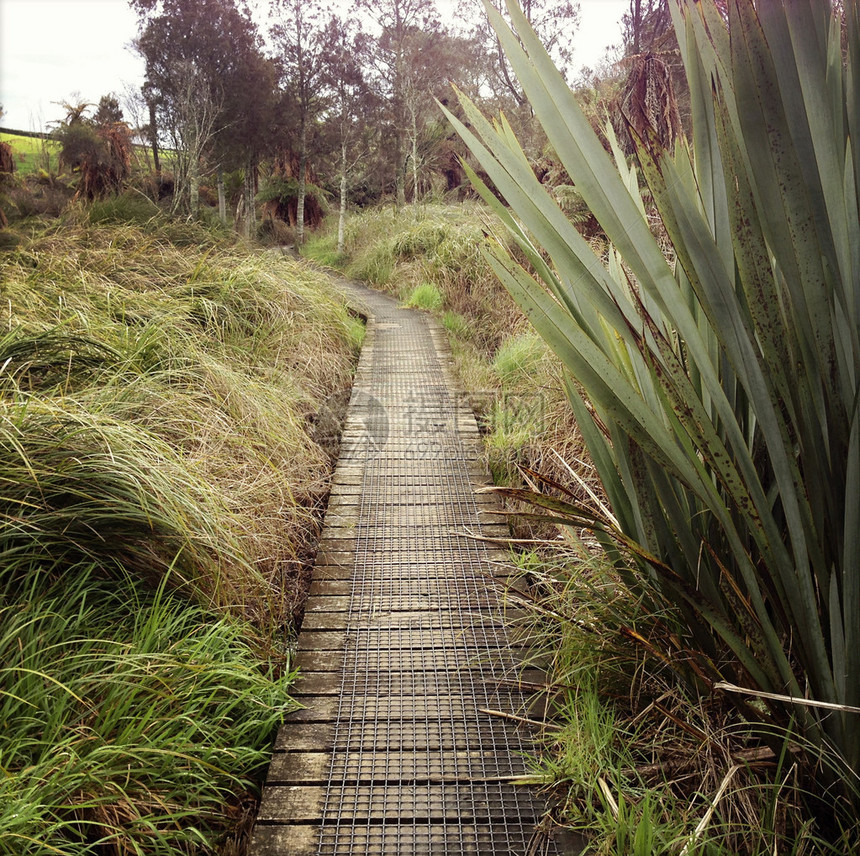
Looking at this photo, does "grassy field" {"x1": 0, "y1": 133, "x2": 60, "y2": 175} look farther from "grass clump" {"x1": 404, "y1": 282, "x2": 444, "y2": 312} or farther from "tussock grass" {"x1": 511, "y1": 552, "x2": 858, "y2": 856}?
"tussock grass" {"x1": 511, "y1": 552, "x2": 858, "y2": 856}

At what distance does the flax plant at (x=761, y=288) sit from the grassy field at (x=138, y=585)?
3.96ft

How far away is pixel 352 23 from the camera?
50.7ft

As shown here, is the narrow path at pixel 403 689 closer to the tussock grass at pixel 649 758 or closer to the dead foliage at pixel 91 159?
the tussock grass at pixel 649 758

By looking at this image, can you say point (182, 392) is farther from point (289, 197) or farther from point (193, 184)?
point (289, 197)

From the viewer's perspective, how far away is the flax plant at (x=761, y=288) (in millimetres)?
936

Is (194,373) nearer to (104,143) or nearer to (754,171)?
(754,171)

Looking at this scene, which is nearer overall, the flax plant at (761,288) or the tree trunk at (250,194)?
the flax plant at (761,288)

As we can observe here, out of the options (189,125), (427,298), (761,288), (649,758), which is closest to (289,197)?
(189,125)

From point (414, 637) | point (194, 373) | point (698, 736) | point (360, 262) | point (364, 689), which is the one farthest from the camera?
point (360, 262)

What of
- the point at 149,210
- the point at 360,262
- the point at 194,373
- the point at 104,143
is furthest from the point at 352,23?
the point at 194,373

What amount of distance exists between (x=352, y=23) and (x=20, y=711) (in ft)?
57.5

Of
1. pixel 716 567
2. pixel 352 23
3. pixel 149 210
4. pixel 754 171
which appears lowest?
pixel 716 567

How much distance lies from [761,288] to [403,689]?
151cm

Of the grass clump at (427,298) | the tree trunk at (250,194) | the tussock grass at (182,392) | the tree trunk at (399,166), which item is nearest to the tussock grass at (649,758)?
the tussock grass at (182,392)
